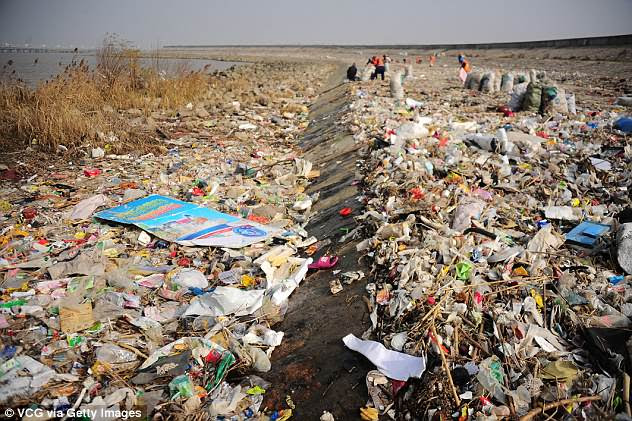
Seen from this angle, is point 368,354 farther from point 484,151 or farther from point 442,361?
point 484,151

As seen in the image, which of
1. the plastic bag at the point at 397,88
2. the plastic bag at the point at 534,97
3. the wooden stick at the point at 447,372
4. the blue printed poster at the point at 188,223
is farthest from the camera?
the plastic bag at the point at 397,88

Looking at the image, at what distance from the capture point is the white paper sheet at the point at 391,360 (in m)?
2.00

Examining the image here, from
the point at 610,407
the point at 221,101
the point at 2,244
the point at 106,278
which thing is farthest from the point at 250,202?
the point at 221,101

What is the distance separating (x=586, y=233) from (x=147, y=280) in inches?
146

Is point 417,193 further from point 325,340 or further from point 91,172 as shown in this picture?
point 91,172

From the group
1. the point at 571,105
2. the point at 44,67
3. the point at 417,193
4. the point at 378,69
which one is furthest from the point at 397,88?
the point at 44,67

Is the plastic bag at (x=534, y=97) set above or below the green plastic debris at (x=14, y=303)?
above

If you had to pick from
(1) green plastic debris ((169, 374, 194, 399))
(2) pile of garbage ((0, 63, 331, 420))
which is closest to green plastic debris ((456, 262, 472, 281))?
(2) pile of garbage ((0, 63, 331, 420))

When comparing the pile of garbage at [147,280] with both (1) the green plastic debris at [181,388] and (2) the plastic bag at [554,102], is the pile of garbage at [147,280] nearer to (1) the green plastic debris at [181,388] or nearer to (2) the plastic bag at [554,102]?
(1) the green plastic debris at [181,388]

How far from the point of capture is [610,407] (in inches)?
65.1

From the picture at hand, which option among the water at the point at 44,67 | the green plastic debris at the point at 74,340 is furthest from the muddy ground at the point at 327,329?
the water at the point at 44,67

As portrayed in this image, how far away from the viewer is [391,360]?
6.87 feet

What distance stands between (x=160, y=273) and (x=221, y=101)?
8441mm

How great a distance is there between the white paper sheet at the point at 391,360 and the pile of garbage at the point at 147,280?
0.56 meters
